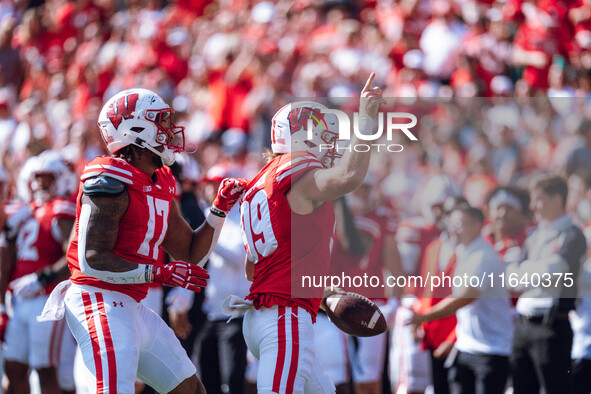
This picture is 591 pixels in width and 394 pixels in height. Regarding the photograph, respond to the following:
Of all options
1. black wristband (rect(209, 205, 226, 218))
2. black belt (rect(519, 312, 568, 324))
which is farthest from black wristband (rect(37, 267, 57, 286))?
black belt (rect(519, 312, 568, 324))

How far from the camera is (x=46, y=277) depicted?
7109 mm

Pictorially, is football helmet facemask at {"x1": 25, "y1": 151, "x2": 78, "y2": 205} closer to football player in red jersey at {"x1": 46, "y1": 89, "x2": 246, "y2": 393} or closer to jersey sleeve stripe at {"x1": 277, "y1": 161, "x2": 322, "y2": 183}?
football player in red jersey at {"x1": 46, "y1": 89, "x2": 246, "y2": 393}

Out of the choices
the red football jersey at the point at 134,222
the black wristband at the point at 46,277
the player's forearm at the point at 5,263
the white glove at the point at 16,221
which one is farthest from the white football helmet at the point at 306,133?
the player's forearm at the point at 5,263

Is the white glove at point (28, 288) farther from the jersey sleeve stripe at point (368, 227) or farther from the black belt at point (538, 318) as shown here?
the black belt at point (538, 318)

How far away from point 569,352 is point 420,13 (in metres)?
6.37

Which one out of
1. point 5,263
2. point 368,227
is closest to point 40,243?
point 5,263

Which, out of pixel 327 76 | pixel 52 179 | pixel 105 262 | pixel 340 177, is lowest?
pixel 105 262

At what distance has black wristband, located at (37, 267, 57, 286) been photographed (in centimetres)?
710

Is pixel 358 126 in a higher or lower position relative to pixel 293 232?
higher

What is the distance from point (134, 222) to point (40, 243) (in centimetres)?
272

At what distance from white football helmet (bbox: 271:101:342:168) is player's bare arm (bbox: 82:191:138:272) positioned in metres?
0.94

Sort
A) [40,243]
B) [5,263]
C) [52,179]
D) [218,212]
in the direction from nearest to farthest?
1. [218,212]
2. [40,243]
3. [52,179]
4. [5,263]

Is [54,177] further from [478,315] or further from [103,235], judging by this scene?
[478,315]

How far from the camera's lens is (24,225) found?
7605 millimetres
